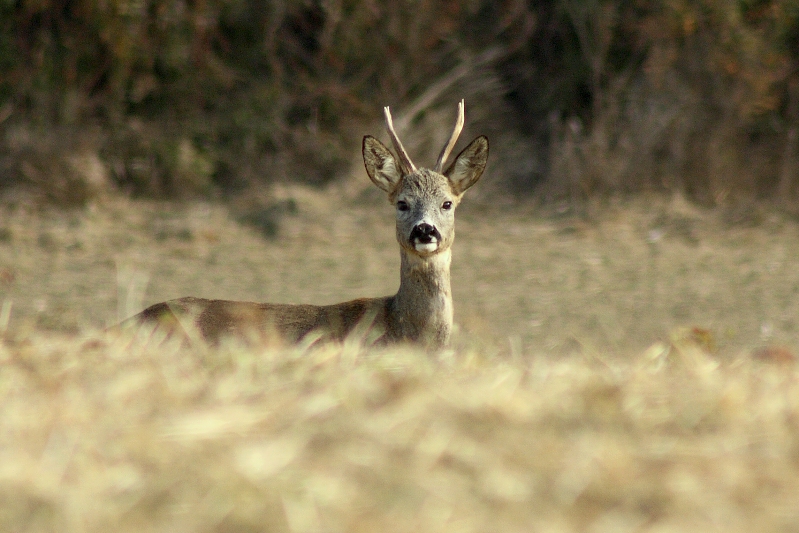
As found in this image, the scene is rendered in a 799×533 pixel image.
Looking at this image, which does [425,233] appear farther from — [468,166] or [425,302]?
[468,166]

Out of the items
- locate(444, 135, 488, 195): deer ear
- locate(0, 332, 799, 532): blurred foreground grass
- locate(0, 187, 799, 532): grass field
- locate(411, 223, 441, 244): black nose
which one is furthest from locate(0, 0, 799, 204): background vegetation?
locate(0, 332, 799, 532): blurred foreground grass

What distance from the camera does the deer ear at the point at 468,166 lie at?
6508 mm

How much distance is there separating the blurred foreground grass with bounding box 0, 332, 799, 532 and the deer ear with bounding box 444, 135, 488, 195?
3638 mm

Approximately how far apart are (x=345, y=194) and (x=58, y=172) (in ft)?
9.78

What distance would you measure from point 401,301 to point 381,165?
1.13 m

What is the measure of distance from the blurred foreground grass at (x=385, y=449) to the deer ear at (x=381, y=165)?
3.75 m

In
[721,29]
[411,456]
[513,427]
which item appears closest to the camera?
[411,456]

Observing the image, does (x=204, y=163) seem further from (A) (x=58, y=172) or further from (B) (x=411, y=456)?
(B) (x=411, y=456)

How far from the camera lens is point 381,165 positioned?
6.70 metres

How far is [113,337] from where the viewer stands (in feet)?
11.5

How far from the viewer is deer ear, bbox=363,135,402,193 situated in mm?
6625

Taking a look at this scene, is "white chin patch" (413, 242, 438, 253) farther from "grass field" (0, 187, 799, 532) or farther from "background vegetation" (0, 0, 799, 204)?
"background vegetation" (0, 0, 799, 204)

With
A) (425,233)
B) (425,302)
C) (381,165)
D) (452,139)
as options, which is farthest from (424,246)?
(381,165)

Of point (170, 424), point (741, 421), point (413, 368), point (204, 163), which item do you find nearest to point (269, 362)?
point (413, 368)
